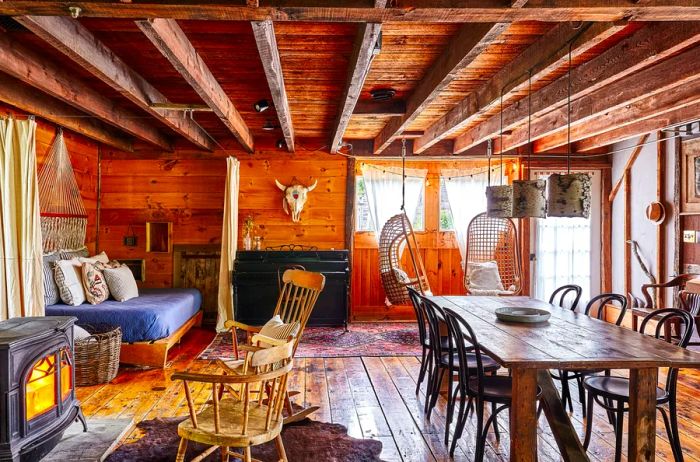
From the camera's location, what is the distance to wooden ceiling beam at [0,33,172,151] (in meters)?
2.95

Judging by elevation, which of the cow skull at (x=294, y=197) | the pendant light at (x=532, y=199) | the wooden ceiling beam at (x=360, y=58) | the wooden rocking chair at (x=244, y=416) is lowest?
the wooden rocking chair at (x=244, y=416)

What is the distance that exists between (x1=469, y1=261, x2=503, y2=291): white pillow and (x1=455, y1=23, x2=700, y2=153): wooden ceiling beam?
1963 millimetres

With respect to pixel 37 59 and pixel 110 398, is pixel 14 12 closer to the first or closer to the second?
pixel 37 59

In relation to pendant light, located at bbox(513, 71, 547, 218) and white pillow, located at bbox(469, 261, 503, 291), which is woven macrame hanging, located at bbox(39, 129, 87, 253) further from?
white pillow, located at bbox(469, 261, 503, 291)

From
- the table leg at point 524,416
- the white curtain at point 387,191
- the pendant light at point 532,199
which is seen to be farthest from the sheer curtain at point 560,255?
the table leg at point 524,416

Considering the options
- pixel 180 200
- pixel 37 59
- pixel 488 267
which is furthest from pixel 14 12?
pixel 488 267

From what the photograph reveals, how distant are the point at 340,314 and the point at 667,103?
3984 mm

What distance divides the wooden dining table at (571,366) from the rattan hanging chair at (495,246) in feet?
10.7

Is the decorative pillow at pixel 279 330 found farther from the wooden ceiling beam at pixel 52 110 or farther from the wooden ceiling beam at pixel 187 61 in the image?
the wooden ceiling beam at pixel 52 110

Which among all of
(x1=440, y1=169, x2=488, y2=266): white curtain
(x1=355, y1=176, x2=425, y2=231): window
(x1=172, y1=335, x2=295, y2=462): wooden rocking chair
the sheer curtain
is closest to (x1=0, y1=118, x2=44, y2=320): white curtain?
(x1=172, y1=335, x2=295, y2=462): wooden rocking chair

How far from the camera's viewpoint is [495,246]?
622 cm

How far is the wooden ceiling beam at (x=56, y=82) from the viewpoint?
295cm

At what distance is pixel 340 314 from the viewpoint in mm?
6145

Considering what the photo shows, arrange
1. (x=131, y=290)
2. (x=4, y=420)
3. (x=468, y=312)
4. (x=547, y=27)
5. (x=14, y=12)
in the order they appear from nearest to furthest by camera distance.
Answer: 1. (x=14, y=12)
2. (x=4, y=420)
3. (x=547, y=27)
4. (x=468, y=312)
5. (x=131, y=290)
